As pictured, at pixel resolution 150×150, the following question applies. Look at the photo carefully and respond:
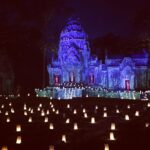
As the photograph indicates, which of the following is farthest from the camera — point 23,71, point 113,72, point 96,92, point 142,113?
point 23,71

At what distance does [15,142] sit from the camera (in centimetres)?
1091

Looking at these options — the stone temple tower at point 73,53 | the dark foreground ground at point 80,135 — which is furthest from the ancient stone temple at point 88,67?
the dark foreground ground at point 80,135

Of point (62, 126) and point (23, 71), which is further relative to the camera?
point (23, 71)

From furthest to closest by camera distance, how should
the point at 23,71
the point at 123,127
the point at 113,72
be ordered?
the point at 23,71
the point at 113,72
the point at 123,127

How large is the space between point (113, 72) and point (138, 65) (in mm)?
2658

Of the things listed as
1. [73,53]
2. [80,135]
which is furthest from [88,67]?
[80,135]

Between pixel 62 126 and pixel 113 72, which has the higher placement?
pixel 113 72

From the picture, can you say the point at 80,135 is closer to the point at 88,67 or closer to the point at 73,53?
the point at 73,53

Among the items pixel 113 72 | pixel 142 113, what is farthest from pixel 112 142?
pixel 113 72

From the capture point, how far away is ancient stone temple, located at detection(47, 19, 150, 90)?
37656 mm

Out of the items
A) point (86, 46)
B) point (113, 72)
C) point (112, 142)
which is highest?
point (86, 46)

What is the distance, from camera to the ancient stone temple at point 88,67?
37656mm

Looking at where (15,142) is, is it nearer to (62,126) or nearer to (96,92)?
(62,126)

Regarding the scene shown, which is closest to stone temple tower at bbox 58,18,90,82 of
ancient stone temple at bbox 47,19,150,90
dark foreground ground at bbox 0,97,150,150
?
ancient stone temple at bbox 47,19,150,90
